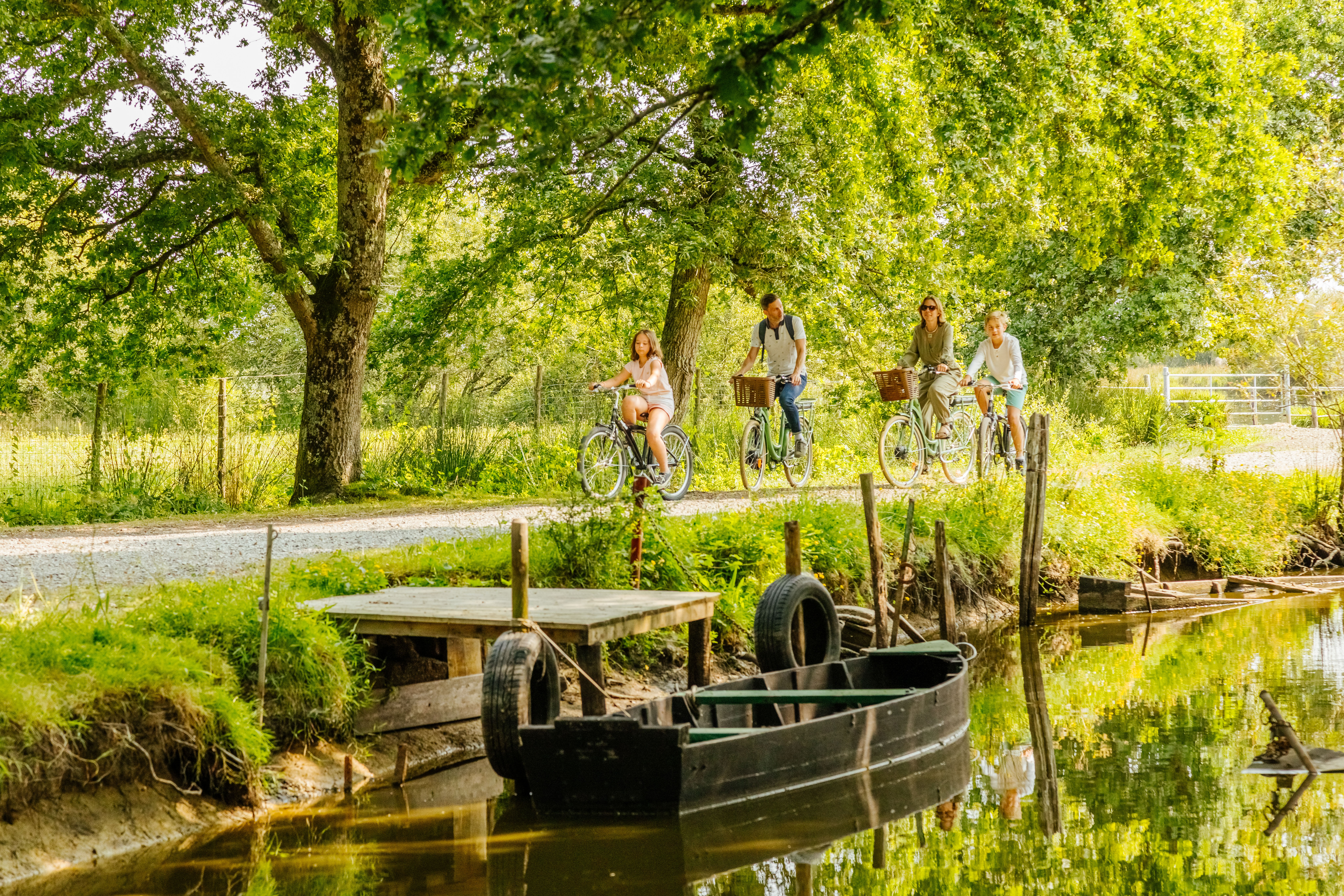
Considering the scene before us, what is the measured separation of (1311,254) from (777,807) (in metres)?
17.0

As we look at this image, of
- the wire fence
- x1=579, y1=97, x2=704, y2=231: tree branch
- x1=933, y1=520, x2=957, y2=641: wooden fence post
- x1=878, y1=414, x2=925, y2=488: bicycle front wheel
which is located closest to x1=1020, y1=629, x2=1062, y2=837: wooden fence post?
x1=933, y1=520, x2=957, y2=641: wooden fence post

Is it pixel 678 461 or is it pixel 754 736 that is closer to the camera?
→ pixel 754 736

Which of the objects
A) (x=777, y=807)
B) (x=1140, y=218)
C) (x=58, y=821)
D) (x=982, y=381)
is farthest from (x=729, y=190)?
(x=58, y=821)

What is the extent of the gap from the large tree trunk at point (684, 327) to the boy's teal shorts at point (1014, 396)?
4746 millimetres

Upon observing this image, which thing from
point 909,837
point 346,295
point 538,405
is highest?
point 346,295

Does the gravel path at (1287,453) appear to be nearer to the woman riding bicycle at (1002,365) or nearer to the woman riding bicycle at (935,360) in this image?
the woman riding bicycle at (1002,365)

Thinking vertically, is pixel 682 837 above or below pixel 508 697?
below

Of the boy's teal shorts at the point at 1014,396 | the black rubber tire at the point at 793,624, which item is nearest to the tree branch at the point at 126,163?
the boy's teal shorts at the point at 1014,396

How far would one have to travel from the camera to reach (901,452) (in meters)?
16.7

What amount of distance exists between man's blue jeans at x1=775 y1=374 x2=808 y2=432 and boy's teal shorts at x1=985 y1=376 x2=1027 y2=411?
2.52m

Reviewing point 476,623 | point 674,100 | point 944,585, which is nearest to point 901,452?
point 944,585

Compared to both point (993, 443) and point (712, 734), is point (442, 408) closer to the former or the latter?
point (993, 443)

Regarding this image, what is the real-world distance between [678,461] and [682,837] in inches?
329

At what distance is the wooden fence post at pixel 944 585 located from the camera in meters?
12.8
